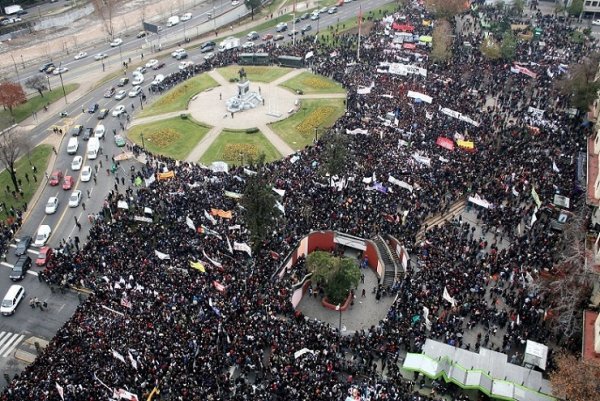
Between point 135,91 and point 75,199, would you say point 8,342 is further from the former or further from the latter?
point 135,91

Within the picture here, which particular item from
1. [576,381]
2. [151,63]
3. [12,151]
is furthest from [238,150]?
[576,381]

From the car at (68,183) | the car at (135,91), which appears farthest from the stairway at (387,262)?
the car at (135,91)

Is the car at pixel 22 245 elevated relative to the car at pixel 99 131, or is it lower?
lower

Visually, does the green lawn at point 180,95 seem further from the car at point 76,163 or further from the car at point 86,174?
the car at point 86,174

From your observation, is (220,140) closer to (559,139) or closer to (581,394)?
(559,139)

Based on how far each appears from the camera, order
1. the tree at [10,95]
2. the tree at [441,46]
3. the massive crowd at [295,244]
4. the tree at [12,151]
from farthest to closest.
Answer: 1. the tree at [441,46]
2. the tree at [10,95]
3. the tree at [12,151]
4. the massive crowd at [295,244]

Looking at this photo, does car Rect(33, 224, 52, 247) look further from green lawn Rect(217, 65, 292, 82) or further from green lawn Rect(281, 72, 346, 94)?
green lawn Rect(281, 72, 346, 94)

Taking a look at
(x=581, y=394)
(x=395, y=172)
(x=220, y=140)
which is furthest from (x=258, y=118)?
(x=581, y=394)
